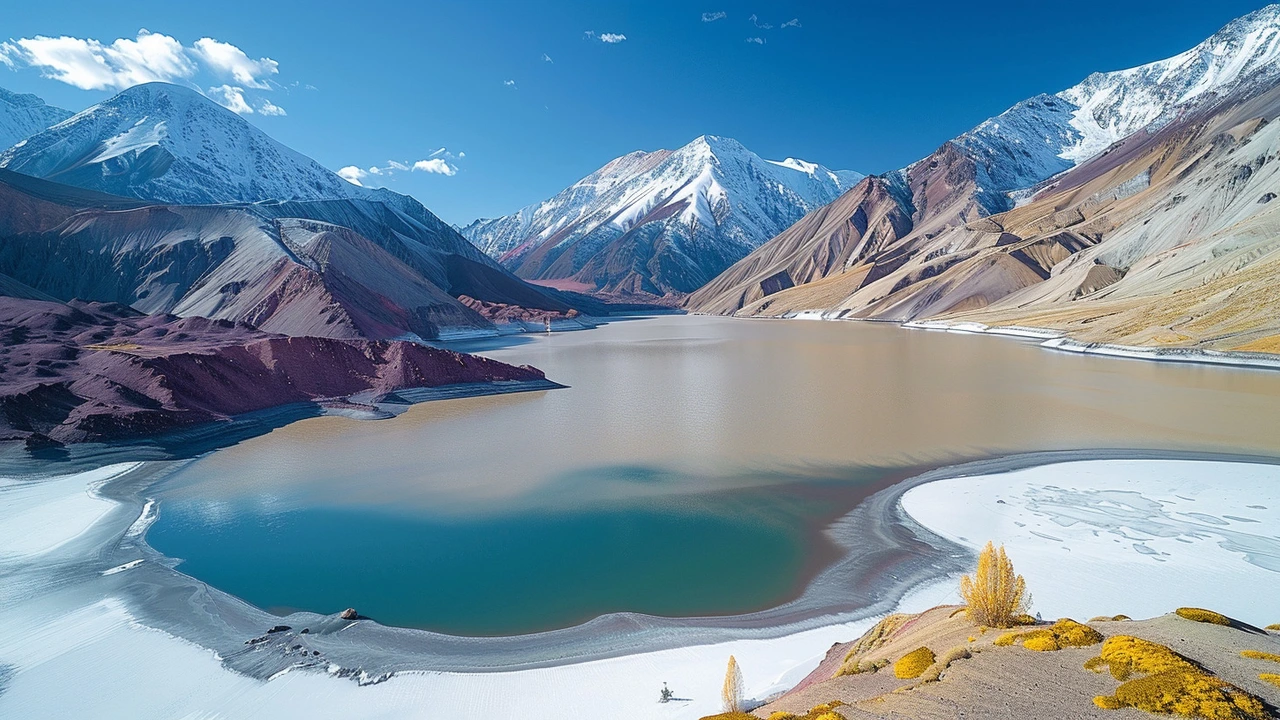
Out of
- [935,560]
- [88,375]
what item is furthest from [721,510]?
[88,375]

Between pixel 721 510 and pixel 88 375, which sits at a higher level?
pixel 88 375

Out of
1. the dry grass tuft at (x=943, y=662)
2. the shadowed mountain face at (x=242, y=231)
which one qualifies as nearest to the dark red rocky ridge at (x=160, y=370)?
the shadowed mountain face at (x=242, y=231)

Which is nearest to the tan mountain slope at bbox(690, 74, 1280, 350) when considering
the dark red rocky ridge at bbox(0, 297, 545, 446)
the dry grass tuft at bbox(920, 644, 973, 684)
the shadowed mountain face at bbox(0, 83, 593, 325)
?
the dry grass tuft at bbox(920, 644, 973, 684)

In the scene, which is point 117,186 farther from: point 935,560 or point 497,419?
point 935,560

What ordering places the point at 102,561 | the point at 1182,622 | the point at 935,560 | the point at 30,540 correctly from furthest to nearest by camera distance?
1. the point at 30,540
2. the point at 102,561
3. the point at 935,560
4. the point at 1182,622

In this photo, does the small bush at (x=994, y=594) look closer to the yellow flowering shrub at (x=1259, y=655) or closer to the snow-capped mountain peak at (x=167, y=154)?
the yellow flowering shrub at (x=1259, y=655)

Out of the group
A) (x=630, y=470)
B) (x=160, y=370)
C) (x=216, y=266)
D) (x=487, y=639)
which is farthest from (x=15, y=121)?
(x=487, y=639)
